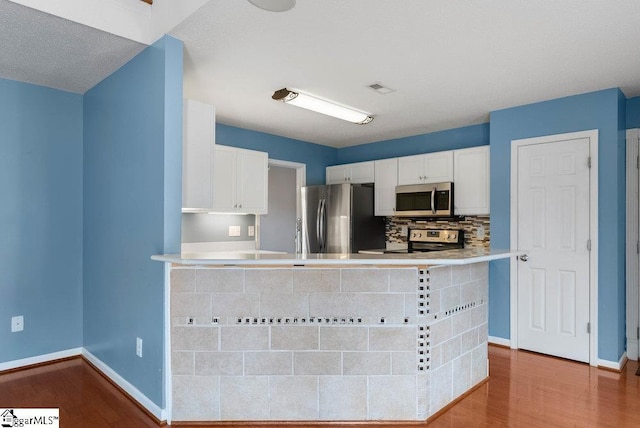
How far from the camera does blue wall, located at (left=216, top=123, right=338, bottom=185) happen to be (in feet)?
15.3

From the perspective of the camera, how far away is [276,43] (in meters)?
2.55

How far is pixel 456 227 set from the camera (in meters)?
4.62

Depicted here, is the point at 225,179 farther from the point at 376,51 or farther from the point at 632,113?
the point at 632,113

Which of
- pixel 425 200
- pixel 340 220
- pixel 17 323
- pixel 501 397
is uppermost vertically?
pixel 425 200

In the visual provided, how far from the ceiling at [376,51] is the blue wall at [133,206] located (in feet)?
0.72

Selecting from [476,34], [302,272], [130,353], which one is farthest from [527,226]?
[130,353]

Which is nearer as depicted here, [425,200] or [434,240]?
[425,200]

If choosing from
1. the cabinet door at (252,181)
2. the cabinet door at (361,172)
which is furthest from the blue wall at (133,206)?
the cabinet door at (361,172)

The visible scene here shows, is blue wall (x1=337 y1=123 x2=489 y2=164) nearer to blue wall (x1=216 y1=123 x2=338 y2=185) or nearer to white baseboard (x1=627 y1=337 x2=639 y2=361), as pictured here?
blue wall (x1=216 y1=123 x2=338 y2=185)

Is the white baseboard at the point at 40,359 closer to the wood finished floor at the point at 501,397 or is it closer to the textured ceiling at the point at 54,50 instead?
the wood finished floor at the point at 501,397

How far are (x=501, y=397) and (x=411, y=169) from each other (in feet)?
8.91

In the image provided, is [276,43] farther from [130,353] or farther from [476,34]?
[130,353]

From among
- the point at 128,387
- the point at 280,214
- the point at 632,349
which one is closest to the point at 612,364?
the point at 632,349

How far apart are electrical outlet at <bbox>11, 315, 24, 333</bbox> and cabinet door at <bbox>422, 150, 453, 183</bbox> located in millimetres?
4123
